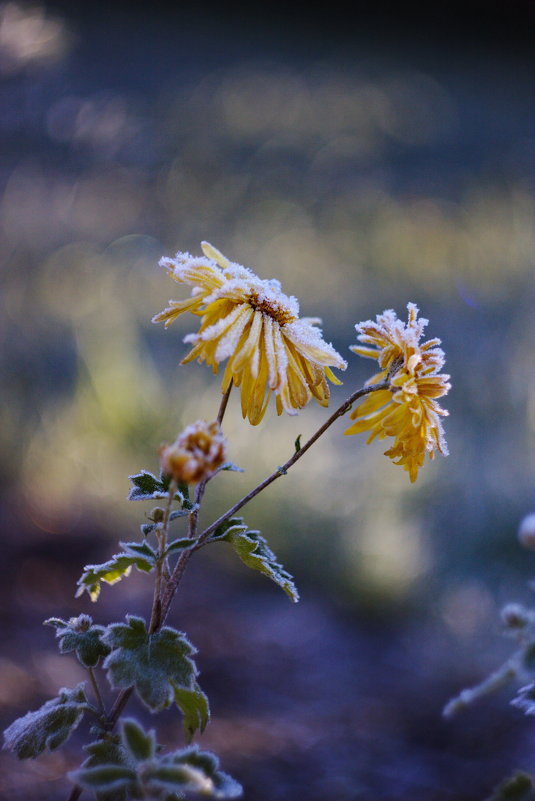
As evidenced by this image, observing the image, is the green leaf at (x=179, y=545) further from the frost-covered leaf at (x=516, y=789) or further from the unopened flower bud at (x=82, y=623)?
the frost-covered leaf at (x=516, y=789)

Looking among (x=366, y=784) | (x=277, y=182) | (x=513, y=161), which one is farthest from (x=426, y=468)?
(x=513, y=161)

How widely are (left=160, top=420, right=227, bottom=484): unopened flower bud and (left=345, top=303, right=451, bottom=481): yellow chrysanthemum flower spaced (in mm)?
158

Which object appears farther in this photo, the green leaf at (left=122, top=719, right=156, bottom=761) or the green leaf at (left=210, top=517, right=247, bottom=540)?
the green leaf at (left=210, top=517, right=247, bottom=540)

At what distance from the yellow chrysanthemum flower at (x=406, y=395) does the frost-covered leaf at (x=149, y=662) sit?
0.86 ft

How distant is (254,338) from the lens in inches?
26.9

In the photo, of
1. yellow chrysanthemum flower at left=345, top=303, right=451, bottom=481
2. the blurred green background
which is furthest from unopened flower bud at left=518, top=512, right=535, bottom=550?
the blurred green background

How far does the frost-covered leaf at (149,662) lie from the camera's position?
616 millimetres

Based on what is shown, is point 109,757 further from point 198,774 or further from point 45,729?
point 198,774

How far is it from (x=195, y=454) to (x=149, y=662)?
0.67 ft

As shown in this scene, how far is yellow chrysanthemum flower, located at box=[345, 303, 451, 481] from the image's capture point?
26.5 inches

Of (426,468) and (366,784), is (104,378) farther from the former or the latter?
(366,784)

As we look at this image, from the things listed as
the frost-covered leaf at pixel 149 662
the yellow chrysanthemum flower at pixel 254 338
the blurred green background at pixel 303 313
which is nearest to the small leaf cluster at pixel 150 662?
the frost-covered leaf at pixel 149 662

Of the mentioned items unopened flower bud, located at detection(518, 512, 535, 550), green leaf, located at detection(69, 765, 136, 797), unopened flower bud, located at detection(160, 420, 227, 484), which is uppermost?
unopened flower bud, located at detection(160, 420, 227, 484)

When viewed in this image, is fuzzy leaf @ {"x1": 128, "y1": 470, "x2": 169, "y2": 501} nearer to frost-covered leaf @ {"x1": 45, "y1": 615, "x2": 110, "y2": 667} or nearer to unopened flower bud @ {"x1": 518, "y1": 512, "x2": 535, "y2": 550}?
frost-covered leaf @ {"x1": 45, "y1": 615, "x2": 110, "y2": 667}
